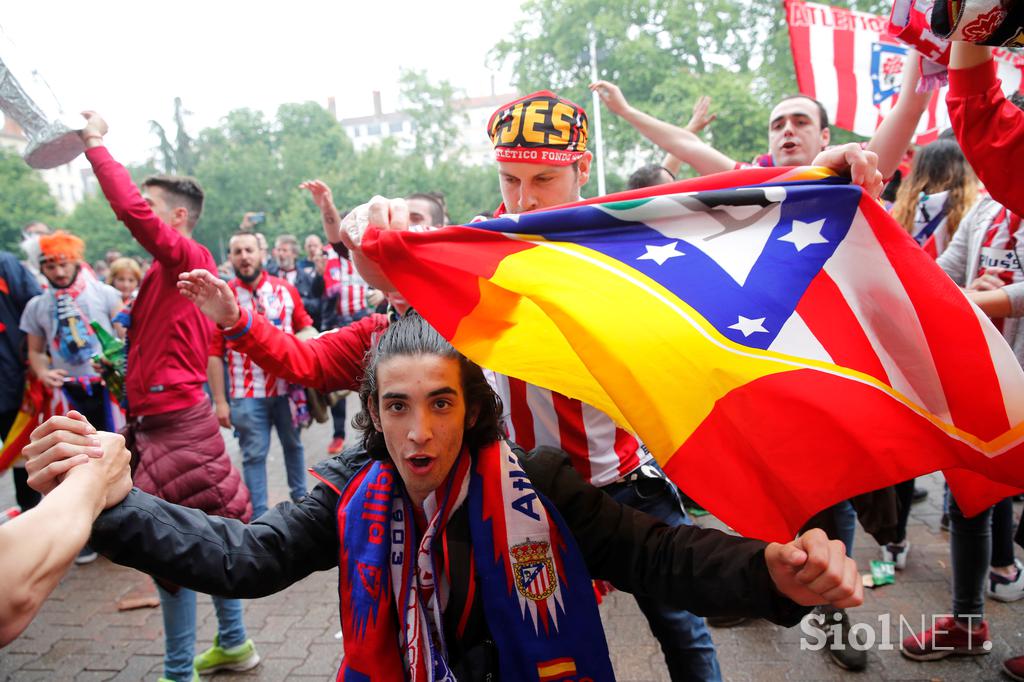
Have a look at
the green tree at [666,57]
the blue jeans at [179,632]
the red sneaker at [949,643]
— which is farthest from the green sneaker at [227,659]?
the green tree at [666,57]

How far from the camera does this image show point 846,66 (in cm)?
534

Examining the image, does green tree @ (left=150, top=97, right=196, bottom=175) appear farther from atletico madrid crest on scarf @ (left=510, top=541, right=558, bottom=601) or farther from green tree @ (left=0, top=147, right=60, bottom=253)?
atletico madrid crest on scarf @ (left=510, top=541, right=558, bottom=601)

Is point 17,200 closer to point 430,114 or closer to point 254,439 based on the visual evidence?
point 430,114

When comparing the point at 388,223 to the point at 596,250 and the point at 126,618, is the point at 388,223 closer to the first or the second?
the point at 596,250

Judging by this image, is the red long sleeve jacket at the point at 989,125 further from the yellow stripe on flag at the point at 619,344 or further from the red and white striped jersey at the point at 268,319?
the red and white striped jersey at the point at 268,319

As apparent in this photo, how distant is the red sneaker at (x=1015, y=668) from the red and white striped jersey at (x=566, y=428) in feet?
6.81

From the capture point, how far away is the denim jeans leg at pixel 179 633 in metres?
3.03

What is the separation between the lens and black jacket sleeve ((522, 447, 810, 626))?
147 cm

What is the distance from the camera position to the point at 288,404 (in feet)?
16.8

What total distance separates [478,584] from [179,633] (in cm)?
204

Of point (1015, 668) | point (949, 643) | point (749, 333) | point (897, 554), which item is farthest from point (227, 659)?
point (897, 554)

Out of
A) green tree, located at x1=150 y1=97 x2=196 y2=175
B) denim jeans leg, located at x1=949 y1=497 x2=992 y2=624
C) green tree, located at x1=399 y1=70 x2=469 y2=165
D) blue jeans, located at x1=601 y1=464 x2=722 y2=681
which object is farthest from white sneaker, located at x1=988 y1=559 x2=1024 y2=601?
green tree, located at x1=150 y1=97 x2=196 y2=175

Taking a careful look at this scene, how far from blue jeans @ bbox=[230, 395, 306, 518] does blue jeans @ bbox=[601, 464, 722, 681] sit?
Answer: 318 centimetres

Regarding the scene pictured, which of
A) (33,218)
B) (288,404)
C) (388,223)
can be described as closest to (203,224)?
(33,218)
